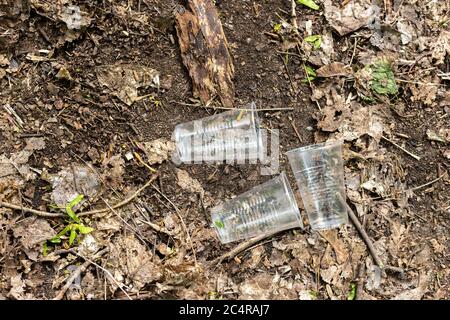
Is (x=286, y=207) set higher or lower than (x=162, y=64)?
lower

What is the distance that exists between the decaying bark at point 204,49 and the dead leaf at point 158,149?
374 mm

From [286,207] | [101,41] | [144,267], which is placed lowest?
[144,267]

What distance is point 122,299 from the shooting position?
3.07m

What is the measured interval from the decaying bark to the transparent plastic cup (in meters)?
0.65

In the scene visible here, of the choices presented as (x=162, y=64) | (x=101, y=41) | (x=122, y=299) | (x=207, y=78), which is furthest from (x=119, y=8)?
(x=122, y=299)

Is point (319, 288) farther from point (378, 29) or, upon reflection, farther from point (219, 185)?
point (378, 29)

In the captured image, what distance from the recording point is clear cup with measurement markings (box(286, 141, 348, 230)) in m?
3.30

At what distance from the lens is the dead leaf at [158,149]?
326cm

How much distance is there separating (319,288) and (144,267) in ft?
3.71

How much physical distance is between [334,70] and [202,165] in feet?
3.65

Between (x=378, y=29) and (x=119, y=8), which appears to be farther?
(x=378, y=29)

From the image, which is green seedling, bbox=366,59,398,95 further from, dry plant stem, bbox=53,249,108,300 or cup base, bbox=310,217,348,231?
dry plant stem, bbox=53,249,108,300

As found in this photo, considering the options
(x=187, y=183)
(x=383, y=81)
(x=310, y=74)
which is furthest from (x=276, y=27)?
(x=187, y=183)

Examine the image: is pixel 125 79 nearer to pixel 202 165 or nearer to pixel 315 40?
pixel 202 165
